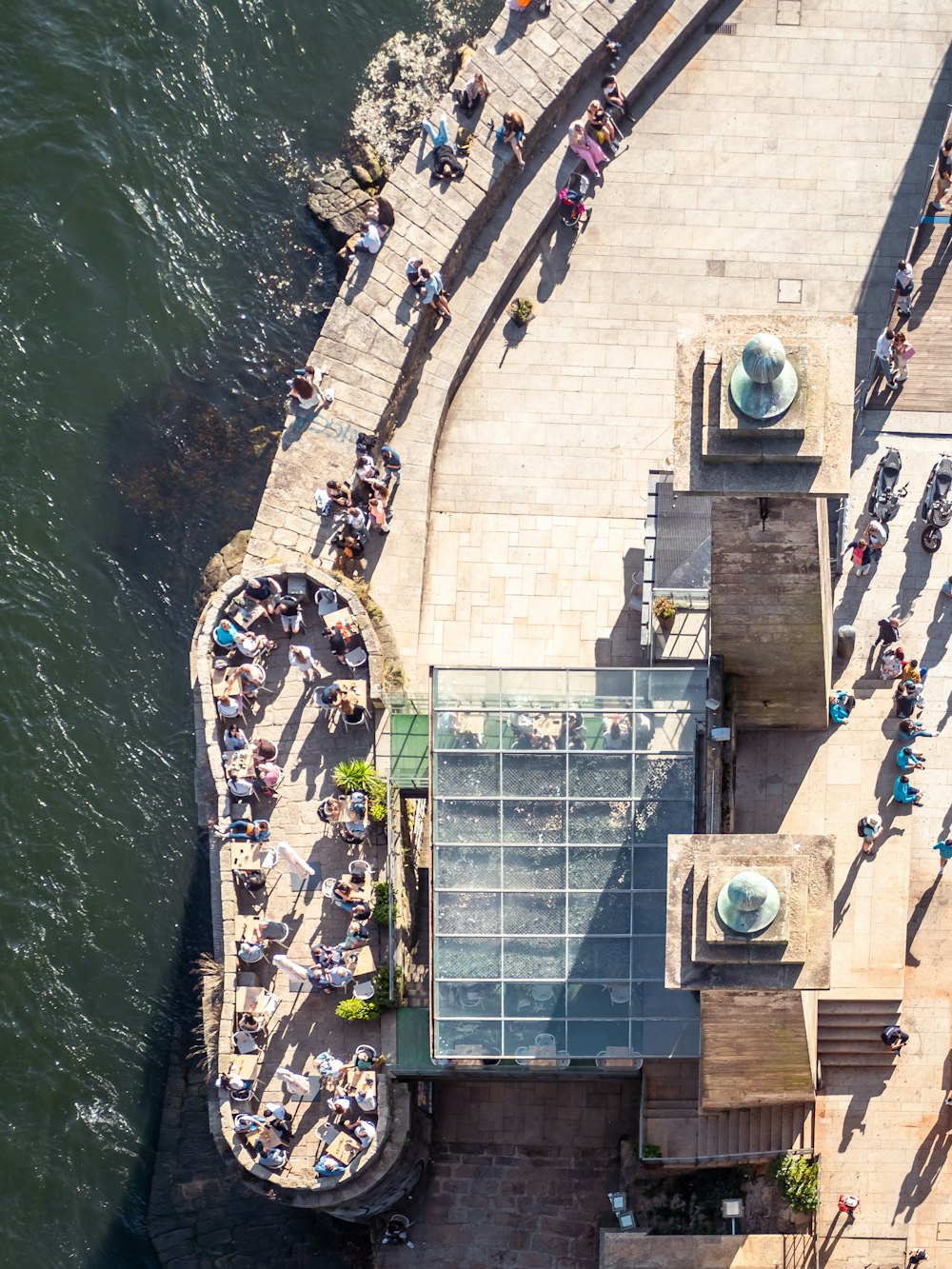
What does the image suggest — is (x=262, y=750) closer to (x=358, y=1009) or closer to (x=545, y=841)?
(x=358, y=1009)

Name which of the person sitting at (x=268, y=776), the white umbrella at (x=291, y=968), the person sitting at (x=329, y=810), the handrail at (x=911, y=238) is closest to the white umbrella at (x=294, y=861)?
the person sitting at (x=329, y=810)

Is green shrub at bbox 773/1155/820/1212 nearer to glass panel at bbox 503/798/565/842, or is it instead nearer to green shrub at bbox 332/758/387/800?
glass panel at bbox 503/798/565/842

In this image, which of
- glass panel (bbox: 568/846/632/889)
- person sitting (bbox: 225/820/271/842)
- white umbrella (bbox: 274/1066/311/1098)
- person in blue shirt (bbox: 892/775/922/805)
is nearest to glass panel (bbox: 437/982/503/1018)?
glass panel (bbox: 568/846/632/889)

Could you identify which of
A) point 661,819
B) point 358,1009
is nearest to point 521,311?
point 661,819

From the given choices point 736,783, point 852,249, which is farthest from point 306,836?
point 852,249

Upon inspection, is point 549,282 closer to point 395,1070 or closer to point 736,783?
point 736,783

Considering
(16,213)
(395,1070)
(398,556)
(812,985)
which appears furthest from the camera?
(16,213)
